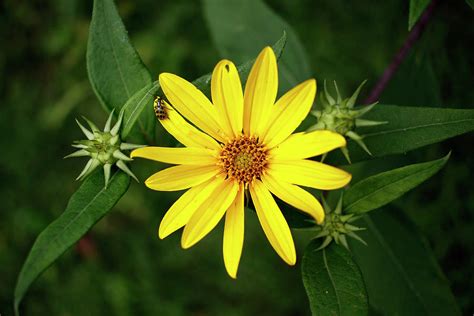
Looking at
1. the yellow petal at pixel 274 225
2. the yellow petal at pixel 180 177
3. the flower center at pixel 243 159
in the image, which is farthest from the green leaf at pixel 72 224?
the yellow petal at pixel 274 225

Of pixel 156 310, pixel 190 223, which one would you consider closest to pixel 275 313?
pixel 156 310

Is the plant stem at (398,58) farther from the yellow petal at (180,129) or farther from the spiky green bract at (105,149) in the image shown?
the spiky green bract at (105,149)

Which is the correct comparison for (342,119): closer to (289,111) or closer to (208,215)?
(289,111)

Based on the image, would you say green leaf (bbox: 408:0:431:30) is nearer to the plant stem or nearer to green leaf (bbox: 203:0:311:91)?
the plant stem

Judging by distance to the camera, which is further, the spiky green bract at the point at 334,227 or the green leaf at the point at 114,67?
the green leaf at the point at 114,67

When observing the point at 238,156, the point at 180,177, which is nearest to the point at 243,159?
the point at 238,156

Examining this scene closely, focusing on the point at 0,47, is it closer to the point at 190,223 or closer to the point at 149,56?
the point at 149,56

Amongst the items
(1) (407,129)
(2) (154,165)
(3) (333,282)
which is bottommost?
(3) (333,282)
